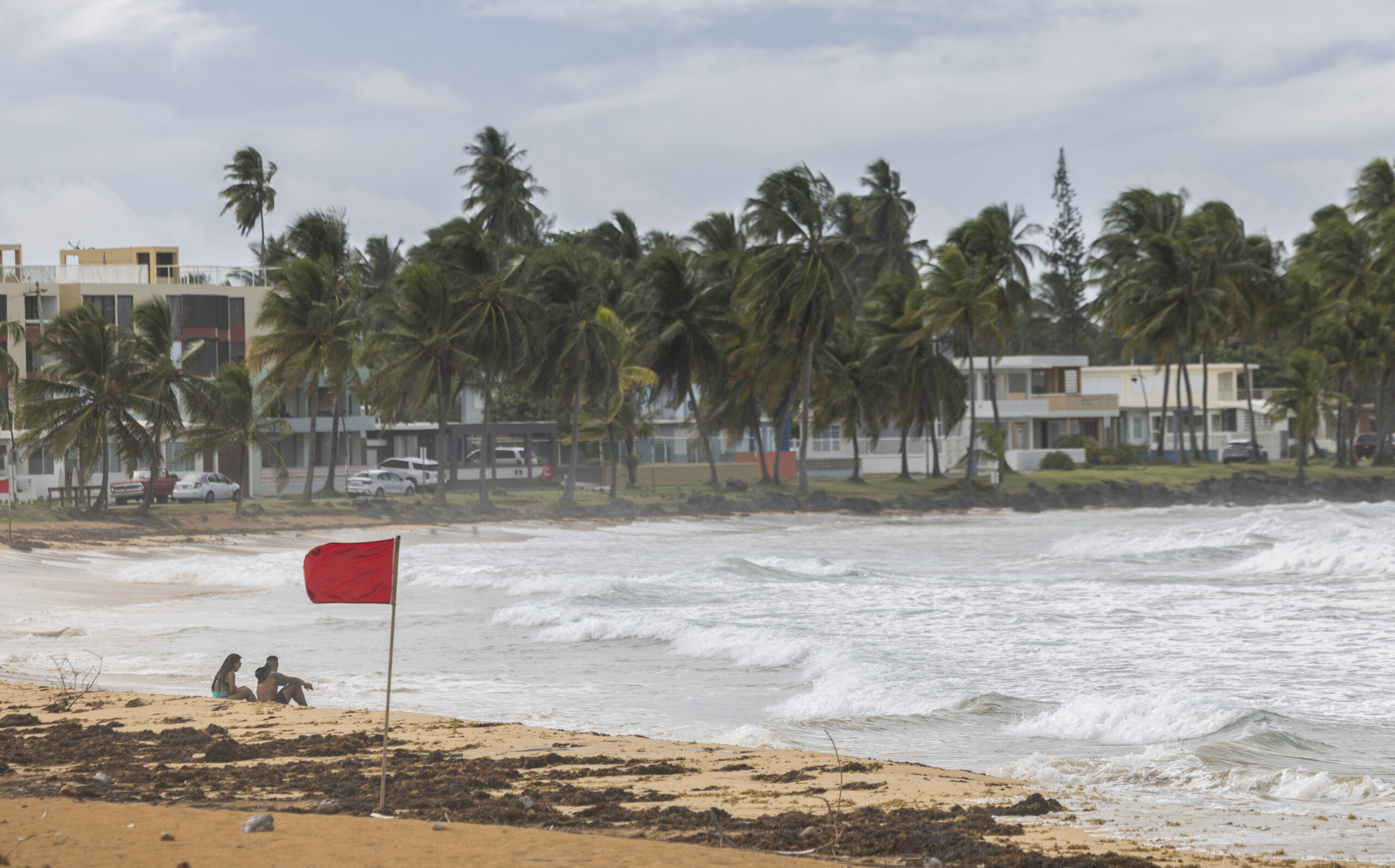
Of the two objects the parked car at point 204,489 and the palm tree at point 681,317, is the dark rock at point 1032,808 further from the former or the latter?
the palm tree at point 681,317

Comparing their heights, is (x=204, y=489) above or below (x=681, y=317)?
below

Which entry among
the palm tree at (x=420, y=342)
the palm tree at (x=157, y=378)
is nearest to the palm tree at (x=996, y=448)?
the palm tree at (x=420, y=342)

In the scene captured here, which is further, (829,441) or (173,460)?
(829,441)

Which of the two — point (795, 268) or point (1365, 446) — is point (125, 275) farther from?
point (1365, 446)

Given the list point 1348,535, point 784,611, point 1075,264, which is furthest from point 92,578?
point 1075,264

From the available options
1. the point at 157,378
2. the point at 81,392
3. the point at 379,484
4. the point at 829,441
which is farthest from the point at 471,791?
the point at 829,441

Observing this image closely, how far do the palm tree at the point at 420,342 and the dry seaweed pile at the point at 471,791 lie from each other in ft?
98.9

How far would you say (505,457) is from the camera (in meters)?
49.8

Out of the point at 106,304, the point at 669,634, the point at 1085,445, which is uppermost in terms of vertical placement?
the point at 106,304

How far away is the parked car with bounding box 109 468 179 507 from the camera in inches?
1521

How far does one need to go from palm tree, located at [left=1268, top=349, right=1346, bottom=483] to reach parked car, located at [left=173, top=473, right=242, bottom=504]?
42.4 m

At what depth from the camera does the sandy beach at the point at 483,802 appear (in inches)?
251

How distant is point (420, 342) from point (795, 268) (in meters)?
13.4

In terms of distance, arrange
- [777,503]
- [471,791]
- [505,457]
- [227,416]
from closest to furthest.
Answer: [471,791], [227,416], [777,503], [505,457]
